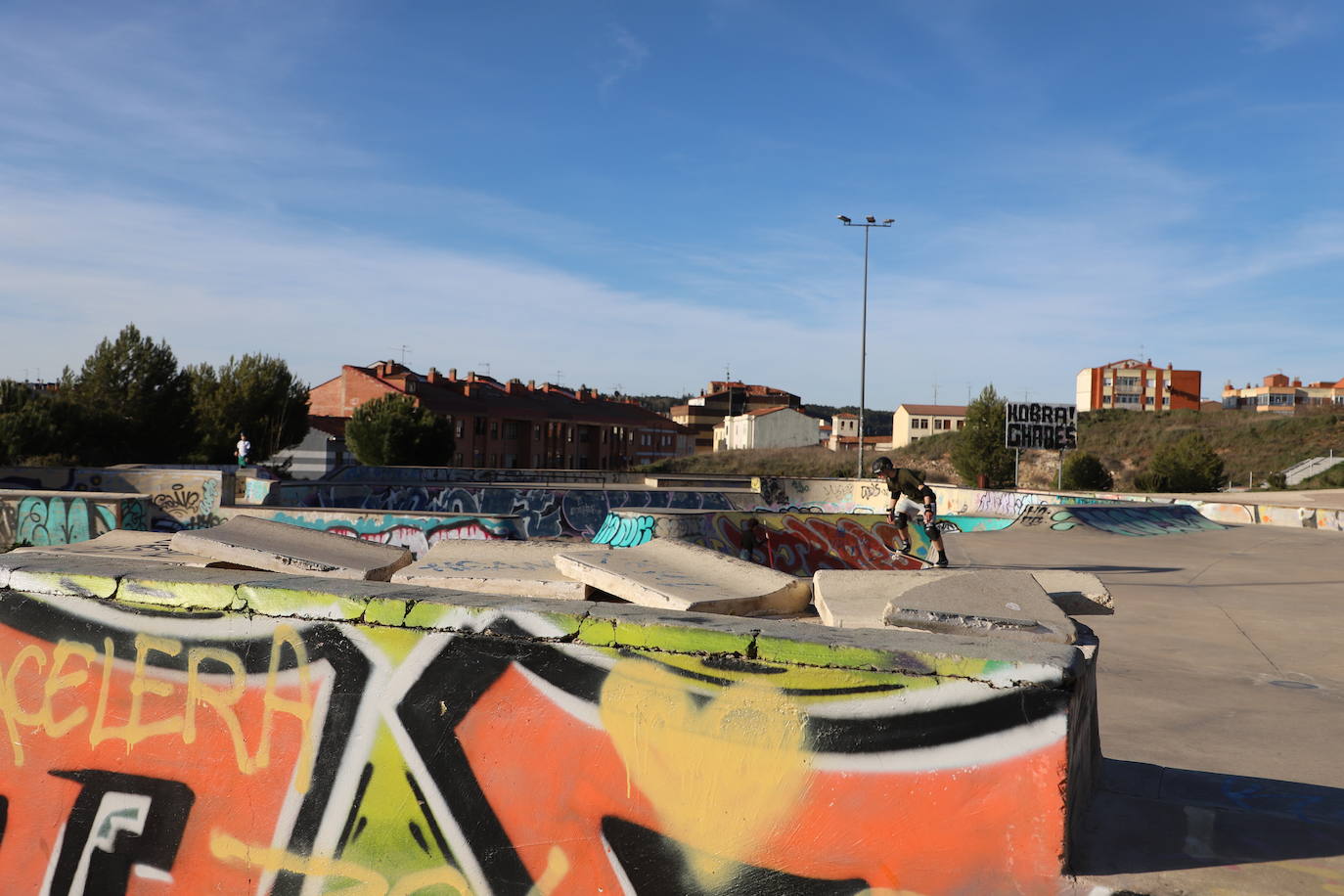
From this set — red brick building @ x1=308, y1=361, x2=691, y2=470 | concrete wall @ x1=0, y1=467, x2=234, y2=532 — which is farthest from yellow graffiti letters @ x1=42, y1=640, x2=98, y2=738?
red brick building @ x1=308, y1=361, x2=691, y2=470

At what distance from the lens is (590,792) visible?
282cm

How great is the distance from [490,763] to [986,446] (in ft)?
139

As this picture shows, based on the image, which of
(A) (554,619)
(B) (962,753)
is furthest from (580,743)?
(B) (962,753)

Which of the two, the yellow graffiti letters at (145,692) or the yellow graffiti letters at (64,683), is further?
the yellow graffiti letters at (64,683)

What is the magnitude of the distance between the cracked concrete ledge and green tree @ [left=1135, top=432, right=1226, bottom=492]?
4411cm

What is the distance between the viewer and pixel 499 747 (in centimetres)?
292

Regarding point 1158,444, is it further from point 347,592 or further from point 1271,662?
point 347,592

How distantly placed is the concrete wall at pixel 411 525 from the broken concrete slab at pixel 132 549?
382 inches

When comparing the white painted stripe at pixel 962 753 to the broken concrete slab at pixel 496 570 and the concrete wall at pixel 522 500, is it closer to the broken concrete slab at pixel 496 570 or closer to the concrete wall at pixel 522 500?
the broken concrete slab at pixel 496 570

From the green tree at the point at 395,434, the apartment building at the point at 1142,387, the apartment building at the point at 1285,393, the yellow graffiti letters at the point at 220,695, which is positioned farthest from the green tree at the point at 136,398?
the apartment building at the point at 1285,393

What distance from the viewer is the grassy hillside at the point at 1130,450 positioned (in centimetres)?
5903

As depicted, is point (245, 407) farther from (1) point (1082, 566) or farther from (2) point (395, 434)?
(1) point (1082, 566)

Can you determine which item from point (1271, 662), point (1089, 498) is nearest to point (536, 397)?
point (1089, 498)

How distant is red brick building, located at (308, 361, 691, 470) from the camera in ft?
203
